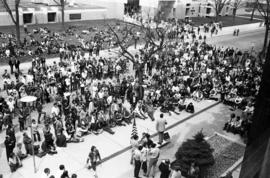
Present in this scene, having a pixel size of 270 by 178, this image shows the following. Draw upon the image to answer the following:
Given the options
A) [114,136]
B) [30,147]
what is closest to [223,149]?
[114,136]

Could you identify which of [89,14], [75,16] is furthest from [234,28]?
[75,16]

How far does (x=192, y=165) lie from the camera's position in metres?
9.86

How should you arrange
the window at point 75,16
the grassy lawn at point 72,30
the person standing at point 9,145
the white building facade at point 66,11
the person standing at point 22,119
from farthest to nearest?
the window at point 75,16
the white building facade at point 66,11
the grassy lawn at point 72,30
the person standing at point 22,119
the person standing at point 9,145

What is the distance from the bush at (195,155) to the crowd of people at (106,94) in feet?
3.25

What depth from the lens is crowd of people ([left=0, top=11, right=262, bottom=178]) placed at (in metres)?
12.3

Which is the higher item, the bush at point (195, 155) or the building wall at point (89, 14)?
the building wall at point (89, 14)

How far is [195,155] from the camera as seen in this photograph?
1007cm

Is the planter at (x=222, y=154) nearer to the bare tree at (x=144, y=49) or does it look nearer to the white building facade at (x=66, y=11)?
the bare tree at (x=144, y=49)

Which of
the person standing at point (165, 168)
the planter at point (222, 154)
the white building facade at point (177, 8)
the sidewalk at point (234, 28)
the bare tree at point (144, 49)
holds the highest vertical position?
the white building facade at point (177, 8)

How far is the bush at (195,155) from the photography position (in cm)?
1002

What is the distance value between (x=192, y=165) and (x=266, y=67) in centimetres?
852

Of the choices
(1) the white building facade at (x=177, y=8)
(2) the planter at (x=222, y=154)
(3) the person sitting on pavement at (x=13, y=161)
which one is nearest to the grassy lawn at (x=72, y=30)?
(1) the white building facade at (x=177, y=8)

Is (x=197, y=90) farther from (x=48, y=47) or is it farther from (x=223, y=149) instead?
(x=48, y=47)

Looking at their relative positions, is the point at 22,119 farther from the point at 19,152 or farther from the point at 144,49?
the point at 144,49
